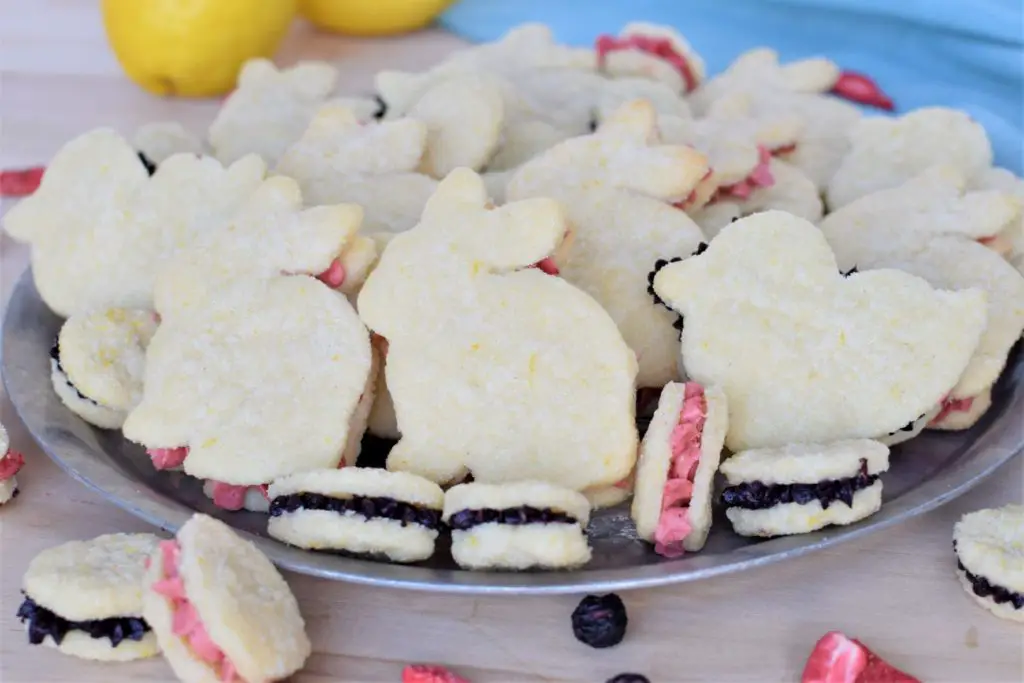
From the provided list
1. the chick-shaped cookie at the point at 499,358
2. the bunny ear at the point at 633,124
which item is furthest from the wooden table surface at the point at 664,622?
the bunny ear at the point at 633,124

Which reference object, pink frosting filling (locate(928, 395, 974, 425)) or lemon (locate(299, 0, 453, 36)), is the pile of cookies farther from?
lemon (locate(299, 0, 453, 36))

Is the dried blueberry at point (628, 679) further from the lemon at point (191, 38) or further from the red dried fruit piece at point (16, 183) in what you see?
the lemon at point (191, 38)

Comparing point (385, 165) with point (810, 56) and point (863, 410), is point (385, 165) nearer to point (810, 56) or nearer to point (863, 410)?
point (863, 410)

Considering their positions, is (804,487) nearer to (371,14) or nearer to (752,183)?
(752,183)


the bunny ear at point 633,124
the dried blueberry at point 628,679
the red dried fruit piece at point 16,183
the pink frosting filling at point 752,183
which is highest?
the bunny ear at point 633,124

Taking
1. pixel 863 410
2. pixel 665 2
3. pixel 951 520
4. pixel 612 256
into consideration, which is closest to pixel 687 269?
pixel 612 256

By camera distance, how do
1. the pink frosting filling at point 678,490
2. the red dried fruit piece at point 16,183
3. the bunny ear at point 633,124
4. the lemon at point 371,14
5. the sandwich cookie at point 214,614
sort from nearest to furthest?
the sandwich cookie at point 214,614, the pink frosting filling at point 678,490, the bunny ear at point 633,124, the red dried fruit piece at point 16,183, the lemon at point 371,14

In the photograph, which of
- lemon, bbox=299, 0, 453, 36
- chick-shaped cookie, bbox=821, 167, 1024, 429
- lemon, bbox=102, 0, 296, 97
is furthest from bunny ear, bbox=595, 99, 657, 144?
lemon, bbox=299, 0, 453, 36
